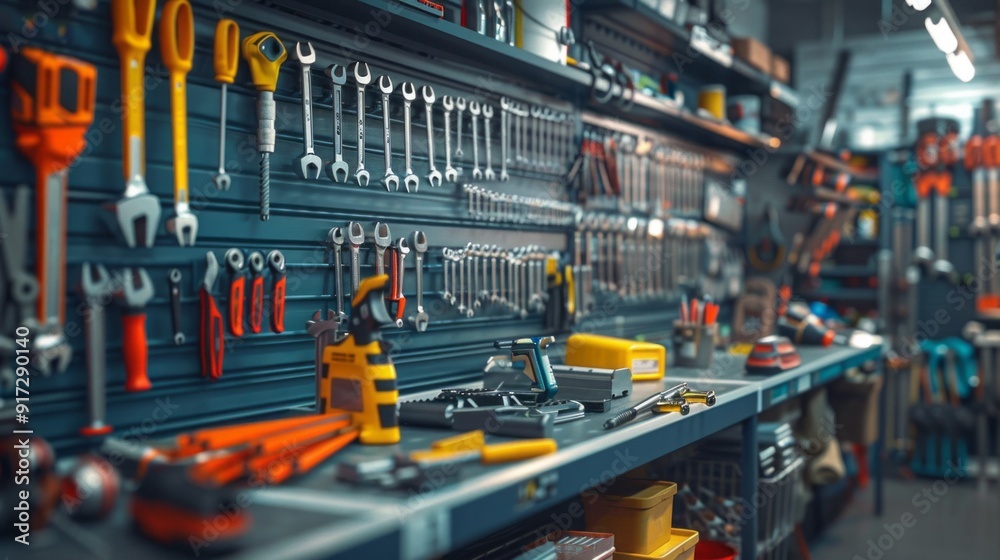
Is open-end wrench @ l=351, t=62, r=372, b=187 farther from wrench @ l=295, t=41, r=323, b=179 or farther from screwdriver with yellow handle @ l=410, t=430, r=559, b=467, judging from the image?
screwdriver with yellow handle @ l=410, t=430, r=559, b=467

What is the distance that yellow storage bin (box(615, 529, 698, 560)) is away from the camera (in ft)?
8.14

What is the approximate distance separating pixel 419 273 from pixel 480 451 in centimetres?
100

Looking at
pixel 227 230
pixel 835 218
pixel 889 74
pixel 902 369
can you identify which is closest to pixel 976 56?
pixel 889 74

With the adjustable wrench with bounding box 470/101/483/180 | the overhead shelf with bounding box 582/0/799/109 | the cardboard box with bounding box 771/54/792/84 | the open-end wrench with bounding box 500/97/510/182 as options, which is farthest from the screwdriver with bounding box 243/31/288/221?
the cardboard box with bounding box 771/54/792/84

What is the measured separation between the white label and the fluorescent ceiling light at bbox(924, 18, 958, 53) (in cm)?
194

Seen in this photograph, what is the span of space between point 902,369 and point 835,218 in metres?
1.08

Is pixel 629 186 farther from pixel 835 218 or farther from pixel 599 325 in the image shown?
pixel 835 218

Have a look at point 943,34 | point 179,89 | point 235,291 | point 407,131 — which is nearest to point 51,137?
point 179,89

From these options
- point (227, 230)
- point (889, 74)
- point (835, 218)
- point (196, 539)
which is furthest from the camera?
point (889, 74)

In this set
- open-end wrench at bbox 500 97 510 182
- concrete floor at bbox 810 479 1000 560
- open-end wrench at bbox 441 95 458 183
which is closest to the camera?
open-end wrench at bbox 441 95 458 183

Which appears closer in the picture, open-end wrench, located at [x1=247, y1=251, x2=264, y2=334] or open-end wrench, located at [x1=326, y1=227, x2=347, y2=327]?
open-end wrench, located at [x1=247, y1=251, x2=264, y2=334]

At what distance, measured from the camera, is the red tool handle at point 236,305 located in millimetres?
2016

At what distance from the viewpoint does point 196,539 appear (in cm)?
122

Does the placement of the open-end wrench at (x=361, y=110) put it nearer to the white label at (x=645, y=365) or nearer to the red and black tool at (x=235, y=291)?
the red and black tool at (x=235, y=291)
